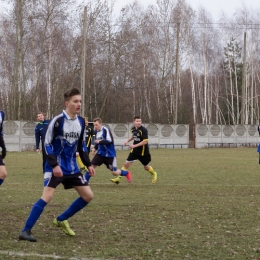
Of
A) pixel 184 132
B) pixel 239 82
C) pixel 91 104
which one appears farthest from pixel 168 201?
pixel 239 82

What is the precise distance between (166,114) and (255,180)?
129 ft

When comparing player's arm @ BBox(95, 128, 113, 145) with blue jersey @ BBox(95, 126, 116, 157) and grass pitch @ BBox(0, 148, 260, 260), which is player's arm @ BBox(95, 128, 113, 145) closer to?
blue jersey @ BBox(95, 126, 116, 157)

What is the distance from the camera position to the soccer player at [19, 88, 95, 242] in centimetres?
700

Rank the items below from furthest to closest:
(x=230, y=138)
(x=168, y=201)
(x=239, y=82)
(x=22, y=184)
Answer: (x=239, y=82) < (x=230, y=138) < (x=22, y=184) < (x=168, y=201)

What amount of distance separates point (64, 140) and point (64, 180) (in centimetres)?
53

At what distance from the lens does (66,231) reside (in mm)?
7305

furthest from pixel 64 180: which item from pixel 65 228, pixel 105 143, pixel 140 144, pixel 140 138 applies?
pixel 140 138

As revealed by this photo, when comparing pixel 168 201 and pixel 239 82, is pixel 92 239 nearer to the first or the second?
pixel 168 201

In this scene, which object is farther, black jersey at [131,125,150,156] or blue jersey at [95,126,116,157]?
black jersey at [131,125,150,156]

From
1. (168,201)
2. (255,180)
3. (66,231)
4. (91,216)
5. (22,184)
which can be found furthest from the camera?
(255,180)

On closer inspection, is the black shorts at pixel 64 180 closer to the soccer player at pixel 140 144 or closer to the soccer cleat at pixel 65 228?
the soccer cleat at pixel 65 228

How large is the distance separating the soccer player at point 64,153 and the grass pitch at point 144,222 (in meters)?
0.42

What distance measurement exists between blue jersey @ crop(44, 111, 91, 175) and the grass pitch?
950 millimetres

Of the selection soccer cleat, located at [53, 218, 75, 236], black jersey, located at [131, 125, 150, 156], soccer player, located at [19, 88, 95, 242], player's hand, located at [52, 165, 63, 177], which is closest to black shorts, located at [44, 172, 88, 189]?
soccer player, located at [19, 88, 95, 242]
